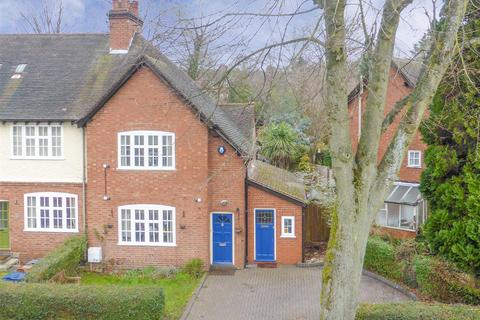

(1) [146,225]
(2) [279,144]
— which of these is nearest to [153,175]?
(1) [146,225]

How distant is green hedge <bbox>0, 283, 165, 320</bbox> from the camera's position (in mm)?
12398


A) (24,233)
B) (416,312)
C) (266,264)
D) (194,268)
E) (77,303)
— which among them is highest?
(24,233)

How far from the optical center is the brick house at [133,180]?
18078 millimetres

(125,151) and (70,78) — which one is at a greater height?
(70,78)

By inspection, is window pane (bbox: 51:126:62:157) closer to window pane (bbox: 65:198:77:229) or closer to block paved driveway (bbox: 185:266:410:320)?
window pane (bbox: 65:198:77:229)

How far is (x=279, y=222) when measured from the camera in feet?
63.3

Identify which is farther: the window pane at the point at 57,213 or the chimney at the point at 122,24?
the chimney at the point at 122,24

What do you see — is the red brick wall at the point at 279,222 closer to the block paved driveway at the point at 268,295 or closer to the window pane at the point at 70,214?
the block paved driveway at the point at 268,295

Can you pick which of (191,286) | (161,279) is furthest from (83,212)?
(191,286)

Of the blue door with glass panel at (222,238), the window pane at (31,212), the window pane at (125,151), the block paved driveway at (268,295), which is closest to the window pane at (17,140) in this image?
the window pane at (31,212)

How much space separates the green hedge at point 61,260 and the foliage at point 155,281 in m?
0.76

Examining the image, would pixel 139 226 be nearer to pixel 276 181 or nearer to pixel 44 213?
pixel 44 213

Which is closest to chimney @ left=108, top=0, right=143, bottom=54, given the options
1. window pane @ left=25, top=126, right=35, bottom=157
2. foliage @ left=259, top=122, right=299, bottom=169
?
window pane @ left=25, top=126, right=35, bottom=157

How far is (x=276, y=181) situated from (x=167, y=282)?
6571mm
